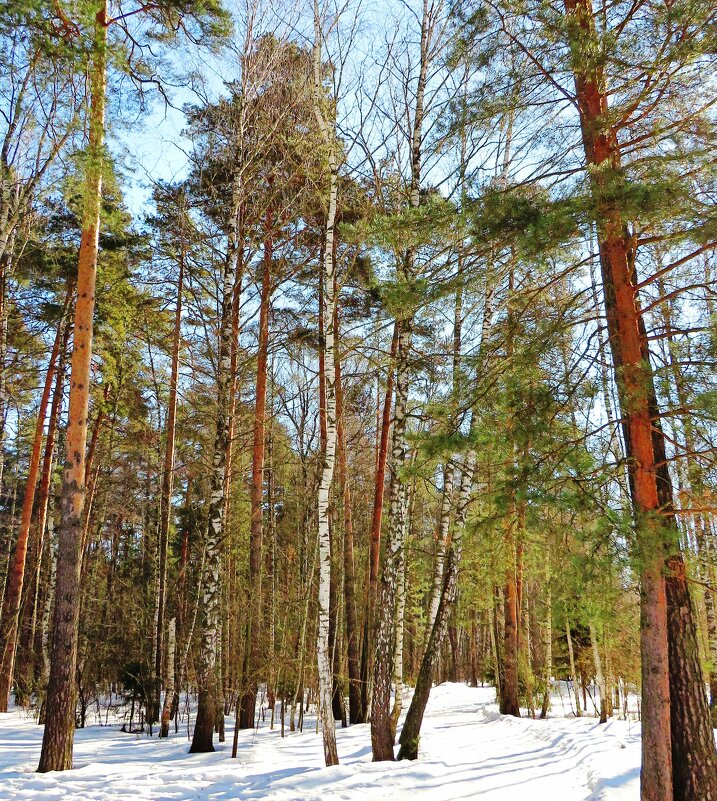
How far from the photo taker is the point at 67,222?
458 inches

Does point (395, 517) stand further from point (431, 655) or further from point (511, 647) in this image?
point (511, 647)

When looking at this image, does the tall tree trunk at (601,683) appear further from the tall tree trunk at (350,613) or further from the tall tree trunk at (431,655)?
the tall tree trunk at (431,655)

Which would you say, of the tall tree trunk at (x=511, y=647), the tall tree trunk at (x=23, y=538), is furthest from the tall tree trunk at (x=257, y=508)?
the tall tree trunk at (x=511, y=647)

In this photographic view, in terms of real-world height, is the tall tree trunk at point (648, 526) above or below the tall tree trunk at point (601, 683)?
above

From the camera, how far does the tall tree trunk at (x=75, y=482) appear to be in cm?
646

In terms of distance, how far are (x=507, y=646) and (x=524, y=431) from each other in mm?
9615

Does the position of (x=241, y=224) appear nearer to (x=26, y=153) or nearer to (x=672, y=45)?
(x=26, y=153)

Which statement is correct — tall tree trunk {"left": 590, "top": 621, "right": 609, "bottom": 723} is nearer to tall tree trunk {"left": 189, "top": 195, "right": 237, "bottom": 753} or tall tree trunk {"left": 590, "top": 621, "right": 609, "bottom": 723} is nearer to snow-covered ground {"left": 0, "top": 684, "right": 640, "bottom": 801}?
snow-covered ground {"left": 0, "top": 684, "right": 640, "bottom": 801}

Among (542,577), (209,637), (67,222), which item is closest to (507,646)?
(542,577)

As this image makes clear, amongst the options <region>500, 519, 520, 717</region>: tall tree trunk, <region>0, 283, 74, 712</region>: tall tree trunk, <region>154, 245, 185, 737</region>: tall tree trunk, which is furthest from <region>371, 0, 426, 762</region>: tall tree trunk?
<region>0, 283, 74, 712</region>: tall tree trunk

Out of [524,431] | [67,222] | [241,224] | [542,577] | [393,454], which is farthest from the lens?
[542,577]

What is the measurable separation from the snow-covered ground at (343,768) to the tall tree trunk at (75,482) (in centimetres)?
47

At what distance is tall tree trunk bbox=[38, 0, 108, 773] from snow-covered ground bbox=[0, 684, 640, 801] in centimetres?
47

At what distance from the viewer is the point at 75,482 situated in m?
6.94
